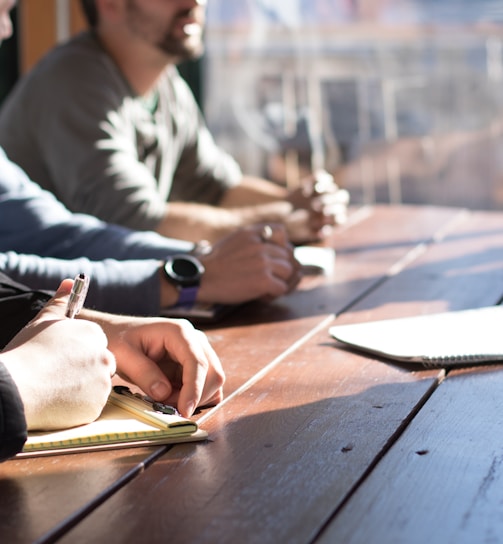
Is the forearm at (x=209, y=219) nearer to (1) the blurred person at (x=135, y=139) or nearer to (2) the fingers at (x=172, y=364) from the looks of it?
(1) the blurred person at (x=135, y=139)

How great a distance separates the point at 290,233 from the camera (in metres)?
2.29

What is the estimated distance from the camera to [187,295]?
1.59 m

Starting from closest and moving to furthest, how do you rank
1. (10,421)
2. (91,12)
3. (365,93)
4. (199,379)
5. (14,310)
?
(10,421) < (199,379) < (14,310) < (91,12) < (365,93)

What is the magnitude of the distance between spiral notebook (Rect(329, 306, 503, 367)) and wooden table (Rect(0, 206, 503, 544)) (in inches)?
0.9

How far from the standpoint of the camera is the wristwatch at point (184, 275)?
158cm

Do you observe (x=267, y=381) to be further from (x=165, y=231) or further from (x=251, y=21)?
(x=251, y=21)

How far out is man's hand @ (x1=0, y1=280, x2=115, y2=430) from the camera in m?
0.92

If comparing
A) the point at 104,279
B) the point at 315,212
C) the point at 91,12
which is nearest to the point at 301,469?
the point at 104,279

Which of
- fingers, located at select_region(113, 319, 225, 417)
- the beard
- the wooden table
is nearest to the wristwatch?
the wooden table

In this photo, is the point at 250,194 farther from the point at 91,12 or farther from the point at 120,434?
the point at 120,434

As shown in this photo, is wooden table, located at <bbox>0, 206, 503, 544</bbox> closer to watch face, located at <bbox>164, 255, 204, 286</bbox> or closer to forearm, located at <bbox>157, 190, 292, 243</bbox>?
watch face, located at <bbox>164, 255, 204, 286</bbox>

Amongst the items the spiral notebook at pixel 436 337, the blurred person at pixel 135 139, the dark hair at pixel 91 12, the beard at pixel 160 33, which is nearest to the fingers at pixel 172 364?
the spiral notebook at pixel 436 337

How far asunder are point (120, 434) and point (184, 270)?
0.69 m

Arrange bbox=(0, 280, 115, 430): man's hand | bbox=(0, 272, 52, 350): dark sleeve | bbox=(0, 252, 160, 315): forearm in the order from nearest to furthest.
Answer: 1. bbox=(0, 280, 115, 430): man's hand
2. bbox=(0, 272, 52, 350): dark sleeve
3. bbox=(0, 252, 160, 315): forearm
